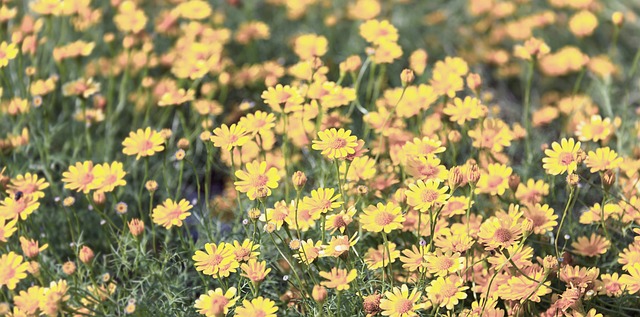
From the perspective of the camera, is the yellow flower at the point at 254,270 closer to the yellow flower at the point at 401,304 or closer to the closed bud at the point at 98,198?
the yellow flower at the point at 401,304

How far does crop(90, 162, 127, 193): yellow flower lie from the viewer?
2.06m

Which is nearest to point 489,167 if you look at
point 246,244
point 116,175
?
point 246,244

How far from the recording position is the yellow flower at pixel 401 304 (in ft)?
5.89

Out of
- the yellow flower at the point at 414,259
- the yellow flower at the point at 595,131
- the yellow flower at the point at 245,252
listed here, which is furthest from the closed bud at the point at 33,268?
the yellow flower at the point at 595,131

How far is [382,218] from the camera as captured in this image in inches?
75.1

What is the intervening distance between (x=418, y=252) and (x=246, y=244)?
0.41 m

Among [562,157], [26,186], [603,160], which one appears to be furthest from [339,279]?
[26,186]

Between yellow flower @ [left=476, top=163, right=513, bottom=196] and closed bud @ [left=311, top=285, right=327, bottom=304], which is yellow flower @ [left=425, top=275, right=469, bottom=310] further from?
yellow flower @ [left=476, top=163, right=513, bottom=196]

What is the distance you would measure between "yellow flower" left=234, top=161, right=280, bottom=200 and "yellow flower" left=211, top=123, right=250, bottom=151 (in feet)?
0.21

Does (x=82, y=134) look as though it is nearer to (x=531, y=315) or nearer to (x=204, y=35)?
(x=204, y=35)

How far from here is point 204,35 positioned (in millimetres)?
2938

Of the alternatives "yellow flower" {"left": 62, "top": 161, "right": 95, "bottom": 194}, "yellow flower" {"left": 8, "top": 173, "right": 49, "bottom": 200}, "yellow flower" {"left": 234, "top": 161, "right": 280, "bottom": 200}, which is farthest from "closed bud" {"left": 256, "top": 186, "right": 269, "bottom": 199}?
"yellow flower" {"left": 8, "top": 173, "right": 49, "bottom": 200}

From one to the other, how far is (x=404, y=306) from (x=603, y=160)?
2.10ft

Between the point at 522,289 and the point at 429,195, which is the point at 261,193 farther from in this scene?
the point at 522,289
